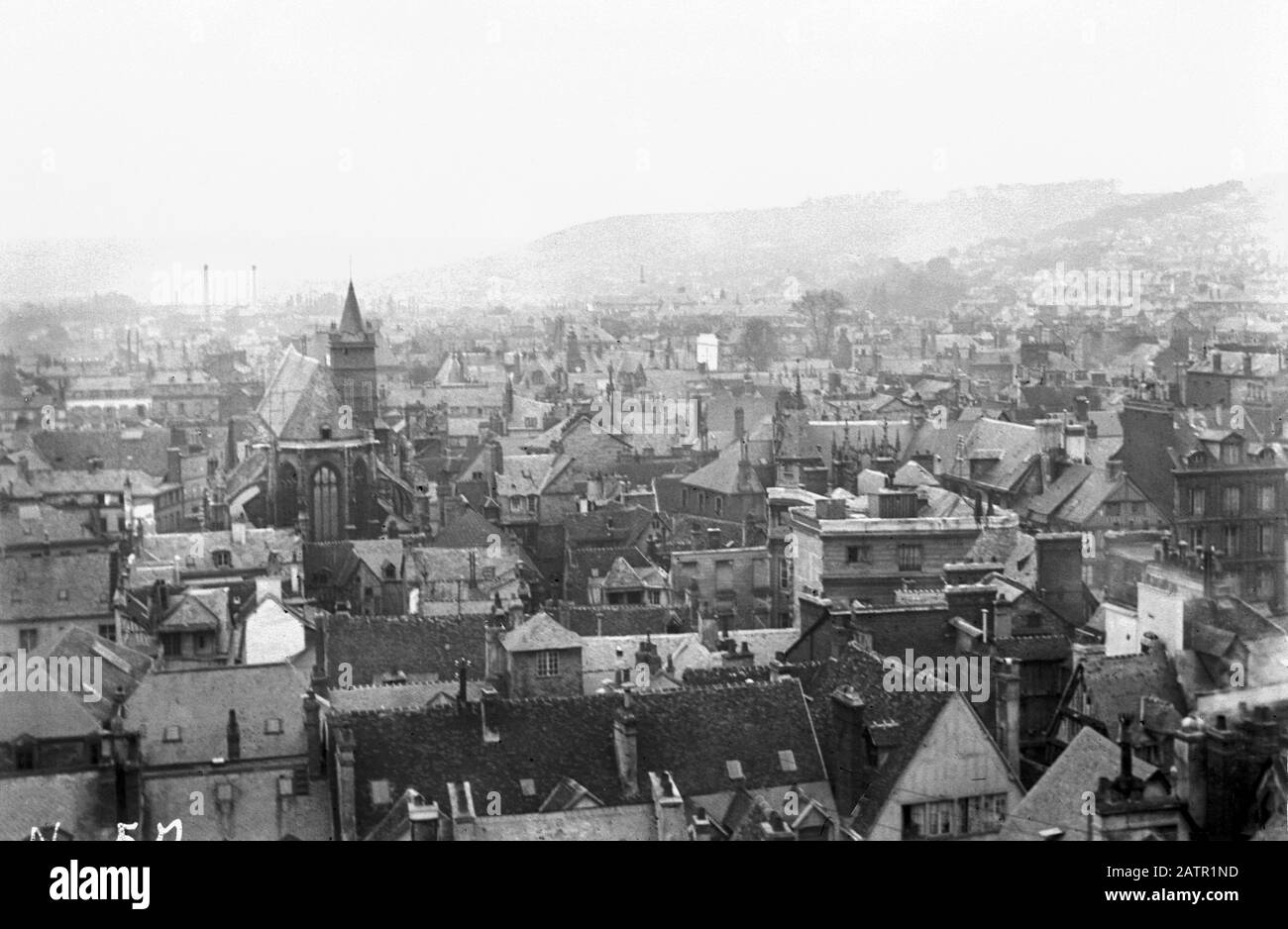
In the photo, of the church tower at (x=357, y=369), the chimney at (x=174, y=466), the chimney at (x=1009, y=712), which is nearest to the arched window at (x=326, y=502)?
the church tower at (x=357, y=369)

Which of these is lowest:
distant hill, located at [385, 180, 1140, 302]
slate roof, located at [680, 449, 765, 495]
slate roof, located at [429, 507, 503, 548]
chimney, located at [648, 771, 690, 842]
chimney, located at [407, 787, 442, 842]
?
chimney, located at [648, 771, 690, 842]

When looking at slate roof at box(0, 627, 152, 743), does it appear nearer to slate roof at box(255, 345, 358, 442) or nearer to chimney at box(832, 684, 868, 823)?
chimney at box(832, 684, 868, 823)

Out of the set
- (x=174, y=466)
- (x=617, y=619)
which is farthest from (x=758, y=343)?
(x=617, y=619)

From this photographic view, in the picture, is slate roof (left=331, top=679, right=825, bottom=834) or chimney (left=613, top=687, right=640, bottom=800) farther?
chimney (left=613, top=687, right=640, bottom=800)

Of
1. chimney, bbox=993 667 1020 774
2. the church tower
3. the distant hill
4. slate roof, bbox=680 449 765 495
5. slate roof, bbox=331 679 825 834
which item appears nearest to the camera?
slate roof, bbox=331 679 825 834

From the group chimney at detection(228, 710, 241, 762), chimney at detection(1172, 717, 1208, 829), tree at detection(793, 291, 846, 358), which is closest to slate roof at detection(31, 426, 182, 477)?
tree at detection(793, 291, 846, 358)
